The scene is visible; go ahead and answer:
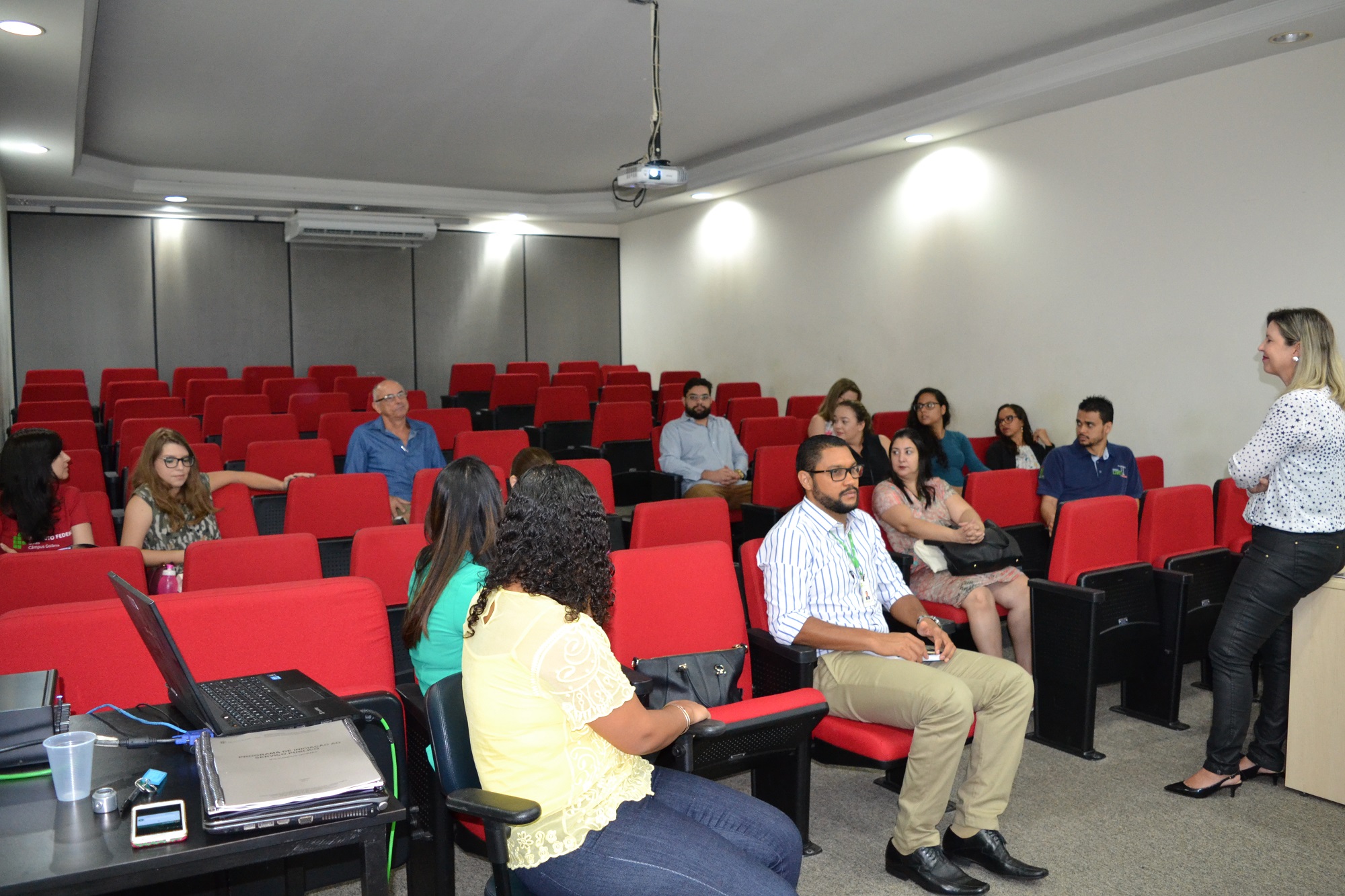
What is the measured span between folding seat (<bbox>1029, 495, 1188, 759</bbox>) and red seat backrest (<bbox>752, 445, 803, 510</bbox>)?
5.90 ft

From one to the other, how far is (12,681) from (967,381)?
7.65 metres

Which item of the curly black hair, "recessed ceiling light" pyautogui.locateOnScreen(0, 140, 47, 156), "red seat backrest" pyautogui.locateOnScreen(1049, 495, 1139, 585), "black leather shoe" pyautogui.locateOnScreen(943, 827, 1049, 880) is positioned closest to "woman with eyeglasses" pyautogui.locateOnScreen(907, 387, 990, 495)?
"red seat backrest" pyautogui.locateOnScreen(1049, 495, 1139, 585)

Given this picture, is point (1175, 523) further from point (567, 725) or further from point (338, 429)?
point (338, 429)

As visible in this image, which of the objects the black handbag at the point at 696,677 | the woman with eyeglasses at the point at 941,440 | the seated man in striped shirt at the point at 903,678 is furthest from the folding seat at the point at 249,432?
the black handbag at the point at 696,677

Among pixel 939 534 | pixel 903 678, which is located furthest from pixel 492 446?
pixel 903 678

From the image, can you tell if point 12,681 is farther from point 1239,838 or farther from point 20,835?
point 1239,838

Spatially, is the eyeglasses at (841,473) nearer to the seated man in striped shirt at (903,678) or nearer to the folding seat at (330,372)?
the seated man in striped shirt at (903,678)

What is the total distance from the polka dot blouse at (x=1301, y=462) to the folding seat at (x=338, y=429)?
5.60 meters

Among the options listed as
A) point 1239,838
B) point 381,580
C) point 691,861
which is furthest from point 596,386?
point 691,861

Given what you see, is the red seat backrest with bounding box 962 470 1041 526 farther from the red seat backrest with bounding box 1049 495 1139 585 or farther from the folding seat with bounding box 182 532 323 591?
the folding seat with bounding box 182 532 323 591

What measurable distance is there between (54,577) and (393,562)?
997 mm

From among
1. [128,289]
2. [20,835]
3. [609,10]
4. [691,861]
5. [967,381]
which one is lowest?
[691,861]

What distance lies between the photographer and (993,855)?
288 cm

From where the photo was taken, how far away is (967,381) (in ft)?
28.0
